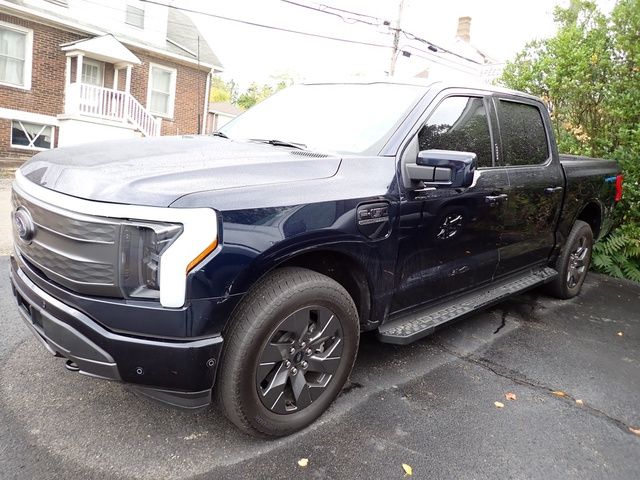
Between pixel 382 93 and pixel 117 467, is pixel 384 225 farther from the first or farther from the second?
pixel 117 467

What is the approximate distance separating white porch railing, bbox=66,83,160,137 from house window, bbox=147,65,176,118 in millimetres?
859

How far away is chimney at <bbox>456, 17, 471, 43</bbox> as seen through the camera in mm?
33812

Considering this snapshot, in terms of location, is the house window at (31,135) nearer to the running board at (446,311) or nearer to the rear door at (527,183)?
the rear door at (527,183)

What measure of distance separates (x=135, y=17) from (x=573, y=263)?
17121mm

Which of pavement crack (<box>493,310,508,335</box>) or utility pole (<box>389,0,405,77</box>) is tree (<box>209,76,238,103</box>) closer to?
utility pole (<box>389,0,405,77</box>)

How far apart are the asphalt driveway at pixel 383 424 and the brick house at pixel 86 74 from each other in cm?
1061

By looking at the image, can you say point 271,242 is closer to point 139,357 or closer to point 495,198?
Result: point 139,357

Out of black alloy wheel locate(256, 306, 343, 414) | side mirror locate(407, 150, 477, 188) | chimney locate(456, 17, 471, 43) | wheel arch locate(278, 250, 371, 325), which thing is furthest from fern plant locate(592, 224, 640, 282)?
chimney locate(456, 17, 471, 43)

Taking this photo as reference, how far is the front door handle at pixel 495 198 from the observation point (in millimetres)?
3467

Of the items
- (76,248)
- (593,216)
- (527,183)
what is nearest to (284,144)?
(76,248)

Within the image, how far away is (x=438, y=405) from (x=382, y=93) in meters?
2.01

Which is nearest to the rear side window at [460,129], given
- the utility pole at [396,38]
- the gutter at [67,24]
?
the gutter at [67,24]

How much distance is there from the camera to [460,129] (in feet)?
11.2

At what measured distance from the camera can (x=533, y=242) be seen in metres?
4.25
